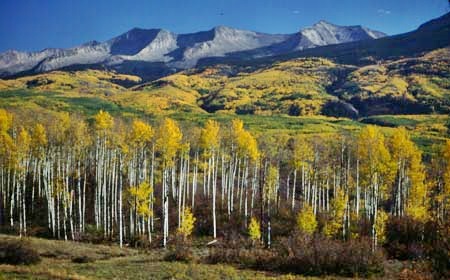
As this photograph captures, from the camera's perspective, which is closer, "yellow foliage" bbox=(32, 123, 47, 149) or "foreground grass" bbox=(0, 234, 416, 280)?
"foreground grass" bbox=(0, 234, 416, 280)

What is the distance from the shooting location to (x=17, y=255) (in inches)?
1165

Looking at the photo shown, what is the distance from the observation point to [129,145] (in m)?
54.9

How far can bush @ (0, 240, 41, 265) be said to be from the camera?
1161 inches

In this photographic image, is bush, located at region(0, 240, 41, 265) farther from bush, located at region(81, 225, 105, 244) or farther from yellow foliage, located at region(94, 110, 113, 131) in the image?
yellow foliage, located at region(94, 110, 113, 131)

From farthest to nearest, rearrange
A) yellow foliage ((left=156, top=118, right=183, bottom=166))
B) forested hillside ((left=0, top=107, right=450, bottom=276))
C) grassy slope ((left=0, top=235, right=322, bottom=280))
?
1. yellow foliage ((left=156, top=118, right=183, bottom=166))
2. forested hillside ((left=0, top=107, right=450, bottom=276))
3. grassy slope ((left=0, top=235, right=322, bottom=280))

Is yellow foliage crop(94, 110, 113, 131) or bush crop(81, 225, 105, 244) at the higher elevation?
yellow foliage crop(94, 110, 113, 131)

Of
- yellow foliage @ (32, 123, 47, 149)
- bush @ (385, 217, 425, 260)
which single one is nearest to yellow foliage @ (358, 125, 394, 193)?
bush @ (385, 217, 425, 260)

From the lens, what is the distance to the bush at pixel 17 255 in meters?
29.5

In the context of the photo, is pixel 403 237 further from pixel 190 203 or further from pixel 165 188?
pixel 190 203

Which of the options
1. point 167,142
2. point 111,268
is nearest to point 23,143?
point 167,142

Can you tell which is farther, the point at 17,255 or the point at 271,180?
the point at 271,180

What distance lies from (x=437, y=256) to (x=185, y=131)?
47550 millimetres

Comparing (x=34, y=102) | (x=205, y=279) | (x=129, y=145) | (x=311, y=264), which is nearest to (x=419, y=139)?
(x=129, y=145)

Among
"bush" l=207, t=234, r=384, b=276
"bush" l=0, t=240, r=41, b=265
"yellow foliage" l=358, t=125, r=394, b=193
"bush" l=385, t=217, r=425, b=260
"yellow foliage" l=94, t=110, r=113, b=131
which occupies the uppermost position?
"yellow foliage" l=94, t=110, r=113, b=131
